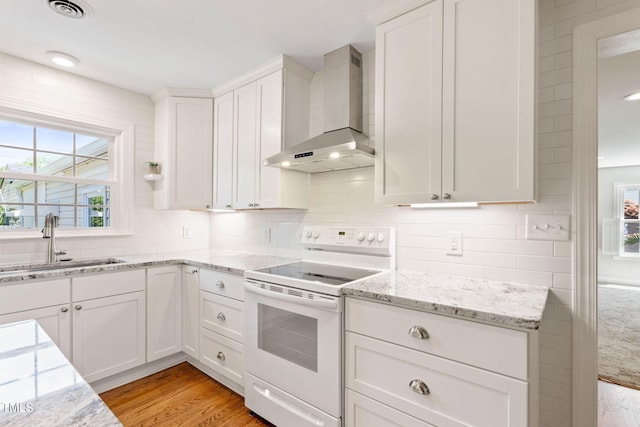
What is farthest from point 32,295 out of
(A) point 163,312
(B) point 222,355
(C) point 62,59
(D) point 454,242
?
(D) point 454,242

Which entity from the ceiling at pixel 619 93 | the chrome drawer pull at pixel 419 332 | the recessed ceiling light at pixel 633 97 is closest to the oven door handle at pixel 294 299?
the chrome drawer pull at pixel 419 332

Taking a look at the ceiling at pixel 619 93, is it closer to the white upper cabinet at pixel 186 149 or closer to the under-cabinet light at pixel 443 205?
the under-cabinet light at pixel 443 205

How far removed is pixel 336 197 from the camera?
8.07 ft

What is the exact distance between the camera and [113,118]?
2.90m

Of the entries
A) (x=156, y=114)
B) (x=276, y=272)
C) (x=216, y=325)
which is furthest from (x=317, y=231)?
(x=156, y=114)

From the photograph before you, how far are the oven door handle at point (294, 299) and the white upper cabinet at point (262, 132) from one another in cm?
72

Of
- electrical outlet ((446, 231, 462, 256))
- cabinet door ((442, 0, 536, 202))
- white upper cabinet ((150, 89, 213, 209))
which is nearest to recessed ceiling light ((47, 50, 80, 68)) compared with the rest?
white upper cabinet ((150, 89, 213, 209))

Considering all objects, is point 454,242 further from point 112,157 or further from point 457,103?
point 112,157

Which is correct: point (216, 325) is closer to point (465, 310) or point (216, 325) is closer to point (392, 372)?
point (392, 372)

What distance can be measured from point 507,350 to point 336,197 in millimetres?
1547

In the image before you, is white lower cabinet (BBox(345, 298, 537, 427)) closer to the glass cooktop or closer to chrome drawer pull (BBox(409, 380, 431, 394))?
chrome drawer pull (BBox(409, 380, 431, 394))

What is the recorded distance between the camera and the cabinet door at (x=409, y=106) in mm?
1651

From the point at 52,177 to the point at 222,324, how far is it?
191cm

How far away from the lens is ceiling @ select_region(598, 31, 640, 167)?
5.05 ft
